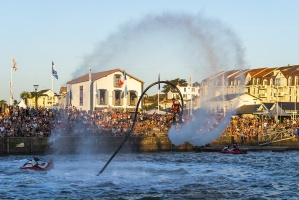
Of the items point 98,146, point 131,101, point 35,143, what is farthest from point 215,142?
point 35,143

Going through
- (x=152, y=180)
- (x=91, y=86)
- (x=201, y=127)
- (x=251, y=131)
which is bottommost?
(x=152, y=180)

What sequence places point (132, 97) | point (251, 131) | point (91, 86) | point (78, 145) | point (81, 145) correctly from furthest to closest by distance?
point (251, 131) < point (132, 97) < point (81, 145) < point (78, 145) < point (91, 86)

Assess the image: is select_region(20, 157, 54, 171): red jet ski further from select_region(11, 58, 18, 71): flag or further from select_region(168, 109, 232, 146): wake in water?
select_region(11, 58, 18, 71): flag

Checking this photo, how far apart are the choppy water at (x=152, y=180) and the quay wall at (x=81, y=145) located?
12.0 m

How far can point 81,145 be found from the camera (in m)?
91.6

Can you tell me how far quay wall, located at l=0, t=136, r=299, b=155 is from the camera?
85688 mm

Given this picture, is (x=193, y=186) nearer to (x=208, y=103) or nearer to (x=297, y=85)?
(x=208, y=103)

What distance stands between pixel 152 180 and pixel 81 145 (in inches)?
1509

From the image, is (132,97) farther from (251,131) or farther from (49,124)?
(251,131)

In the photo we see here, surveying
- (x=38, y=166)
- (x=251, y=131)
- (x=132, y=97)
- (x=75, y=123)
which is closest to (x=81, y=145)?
(x=132, y=97)

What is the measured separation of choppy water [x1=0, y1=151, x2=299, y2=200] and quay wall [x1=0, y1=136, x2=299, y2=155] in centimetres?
1198

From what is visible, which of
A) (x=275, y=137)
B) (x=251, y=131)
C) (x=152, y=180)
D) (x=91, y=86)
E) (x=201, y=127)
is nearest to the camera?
(x=152, y=180)

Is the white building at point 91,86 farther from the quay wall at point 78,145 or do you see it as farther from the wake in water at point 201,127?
the wake in water at point 201,127

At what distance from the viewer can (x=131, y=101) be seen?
336 feet
